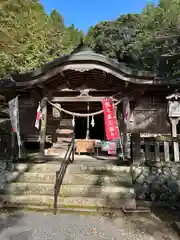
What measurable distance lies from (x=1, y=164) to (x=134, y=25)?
33.5 m

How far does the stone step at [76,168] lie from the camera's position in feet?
22.6

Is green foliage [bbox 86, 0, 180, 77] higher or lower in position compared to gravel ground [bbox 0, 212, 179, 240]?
higher

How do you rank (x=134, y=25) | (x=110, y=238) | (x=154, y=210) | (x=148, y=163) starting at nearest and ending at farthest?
1. (x=110, y=238)
2. (x=154, y=210)
3. (x=148, y=163)
4. (x=134, y=25)

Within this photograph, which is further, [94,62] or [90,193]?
[94,62]

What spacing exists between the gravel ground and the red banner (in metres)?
3.35

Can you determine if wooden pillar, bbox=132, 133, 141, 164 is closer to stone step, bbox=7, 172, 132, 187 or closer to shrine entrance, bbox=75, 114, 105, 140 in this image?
stone step, bbox=7, 172, 132, 187

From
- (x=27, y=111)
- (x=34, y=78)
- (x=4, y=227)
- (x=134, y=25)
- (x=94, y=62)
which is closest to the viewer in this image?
(x=4, y=227)

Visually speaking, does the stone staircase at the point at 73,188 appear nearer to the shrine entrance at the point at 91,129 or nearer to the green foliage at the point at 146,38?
the shrine entrance at the point at 91,129

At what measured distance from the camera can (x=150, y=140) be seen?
23.6 feet

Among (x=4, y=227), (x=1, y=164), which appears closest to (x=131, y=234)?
(x=4, y=227)

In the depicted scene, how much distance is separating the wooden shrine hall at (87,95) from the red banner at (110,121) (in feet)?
1.14

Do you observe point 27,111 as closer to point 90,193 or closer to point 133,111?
point 133,111

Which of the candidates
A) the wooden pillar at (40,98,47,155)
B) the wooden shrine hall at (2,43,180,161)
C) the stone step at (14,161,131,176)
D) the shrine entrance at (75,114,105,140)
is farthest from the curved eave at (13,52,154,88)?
the shrine entrance at (75,114,105,140)

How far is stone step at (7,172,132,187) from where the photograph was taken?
6.33m
